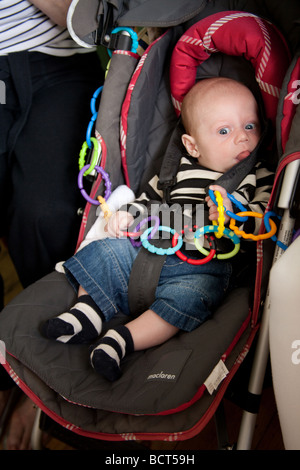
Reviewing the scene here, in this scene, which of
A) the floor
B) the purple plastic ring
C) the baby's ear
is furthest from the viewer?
the floor

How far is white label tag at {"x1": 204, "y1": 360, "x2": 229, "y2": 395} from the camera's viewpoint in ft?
2.78

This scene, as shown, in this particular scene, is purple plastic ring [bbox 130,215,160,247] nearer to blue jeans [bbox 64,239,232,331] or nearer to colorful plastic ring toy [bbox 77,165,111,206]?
blue jeans [bbox 64,239,232,331]

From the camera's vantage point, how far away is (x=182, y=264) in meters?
1.07

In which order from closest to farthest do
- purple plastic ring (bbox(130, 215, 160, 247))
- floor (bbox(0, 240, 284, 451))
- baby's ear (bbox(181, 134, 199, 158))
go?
purple plastic ring (bbox(130, 215, 160, 247)), baby's ear (bbox(181, 134, 199, 158)), floor (bbox(0, 240, 284, 451))

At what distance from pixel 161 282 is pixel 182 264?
7cm

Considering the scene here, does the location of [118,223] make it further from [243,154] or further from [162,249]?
[243,154]

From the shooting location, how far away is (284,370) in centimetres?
74

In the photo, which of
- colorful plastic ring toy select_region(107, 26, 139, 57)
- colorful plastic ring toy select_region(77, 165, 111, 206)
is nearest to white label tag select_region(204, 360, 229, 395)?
colorful plastic ring toy select_region(77, 165, 111, 206)

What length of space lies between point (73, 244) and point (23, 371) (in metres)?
0.43

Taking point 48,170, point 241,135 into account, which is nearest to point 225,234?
point 241,135

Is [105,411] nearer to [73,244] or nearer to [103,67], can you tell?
[73,244]

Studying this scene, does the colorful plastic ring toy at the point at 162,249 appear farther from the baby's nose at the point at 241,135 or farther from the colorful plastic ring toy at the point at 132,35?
the colorful plastic ring toy at the point at 132,35

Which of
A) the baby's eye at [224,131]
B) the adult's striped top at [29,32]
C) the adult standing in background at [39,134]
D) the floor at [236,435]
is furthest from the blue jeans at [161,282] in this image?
the adult's striped top at [29,32]

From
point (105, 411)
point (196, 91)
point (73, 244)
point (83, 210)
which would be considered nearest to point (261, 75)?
point (196, 91)
